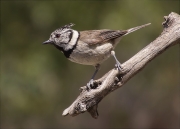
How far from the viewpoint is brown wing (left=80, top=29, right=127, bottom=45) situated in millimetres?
6551

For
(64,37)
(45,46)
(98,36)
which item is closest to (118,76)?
(98,36)

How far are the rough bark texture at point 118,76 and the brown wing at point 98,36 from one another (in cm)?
86

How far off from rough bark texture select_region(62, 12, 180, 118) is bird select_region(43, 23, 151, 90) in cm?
48

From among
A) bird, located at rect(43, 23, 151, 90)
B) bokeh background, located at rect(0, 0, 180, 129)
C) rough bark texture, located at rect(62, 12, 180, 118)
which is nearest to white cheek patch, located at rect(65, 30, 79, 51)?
bird, located at rect(43, 23, 151, 90)

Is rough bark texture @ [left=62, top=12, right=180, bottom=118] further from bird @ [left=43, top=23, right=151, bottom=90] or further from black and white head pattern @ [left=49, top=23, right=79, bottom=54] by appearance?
black and white head pattern @ [left=49, top=23, right=79, bottom=54]

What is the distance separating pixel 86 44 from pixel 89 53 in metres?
0.16

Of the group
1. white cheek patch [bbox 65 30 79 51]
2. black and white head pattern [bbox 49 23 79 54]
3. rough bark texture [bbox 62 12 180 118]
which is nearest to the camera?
rough bark texture [bbox 62 12 180 118]

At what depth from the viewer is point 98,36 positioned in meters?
6.69

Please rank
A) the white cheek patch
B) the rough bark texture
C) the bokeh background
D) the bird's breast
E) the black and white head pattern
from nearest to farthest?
1. the rough bark texture
2. the bird's breast
3. the white cheek patch
4. the black and white head pattern
5. the bokeh background

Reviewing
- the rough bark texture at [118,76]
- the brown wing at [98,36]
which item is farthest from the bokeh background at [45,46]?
the rough bark texture at [118,76]

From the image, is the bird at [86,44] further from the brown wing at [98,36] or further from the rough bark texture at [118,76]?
the rough bark texture at [118,76]

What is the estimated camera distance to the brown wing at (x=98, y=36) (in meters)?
6.55

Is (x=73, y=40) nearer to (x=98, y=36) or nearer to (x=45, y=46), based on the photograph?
(x=98, y=36)

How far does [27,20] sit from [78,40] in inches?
78.4
